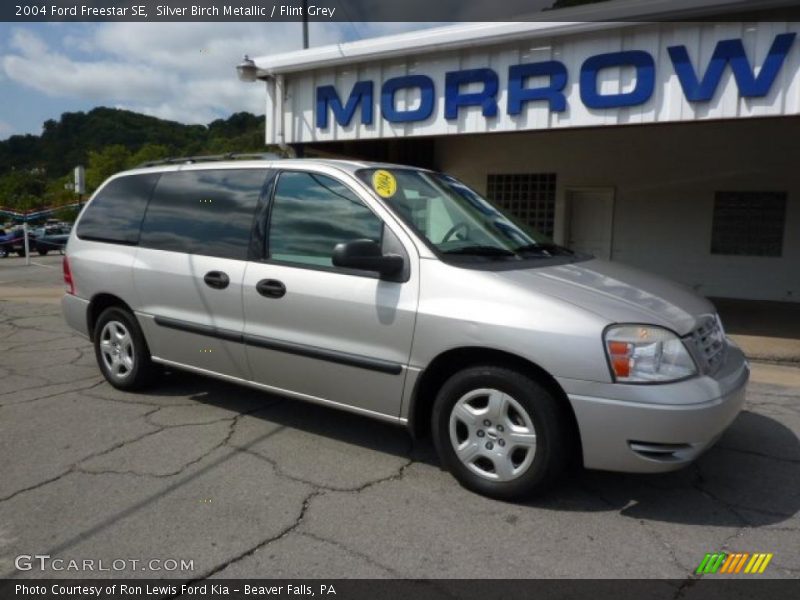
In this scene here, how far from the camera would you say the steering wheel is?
3653 mm

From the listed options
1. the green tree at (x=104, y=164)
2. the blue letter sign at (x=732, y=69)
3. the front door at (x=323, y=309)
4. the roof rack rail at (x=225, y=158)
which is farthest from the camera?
the green tree at (x=104, y=164)

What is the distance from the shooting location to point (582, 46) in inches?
295

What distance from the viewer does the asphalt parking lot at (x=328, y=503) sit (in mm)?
2738

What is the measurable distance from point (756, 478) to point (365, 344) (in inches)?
93.5

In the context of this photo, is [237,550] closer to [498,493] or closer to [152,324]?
[498,493]

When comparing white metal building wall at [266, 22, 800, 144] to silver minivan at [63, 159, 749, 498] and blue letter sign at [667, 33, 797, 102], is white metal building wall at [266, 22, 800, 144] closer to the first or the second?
blue letter sign at [667, 33, 797, 102]

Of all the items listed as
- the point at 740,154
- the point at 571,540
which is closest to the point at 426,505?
the point at 571,540

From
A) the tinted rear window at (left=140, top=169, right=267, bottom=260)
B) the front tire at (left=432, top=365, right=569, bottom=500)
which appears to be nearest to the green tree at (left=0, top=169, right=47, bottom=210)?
the tinted rear window at (left=140, top=169, right=267, bottom=260)

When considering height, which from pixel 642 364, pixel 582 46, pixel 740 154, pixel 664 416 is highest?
pixel 582 46

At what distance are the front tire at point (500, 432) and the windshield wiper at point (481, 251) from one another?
0.69m

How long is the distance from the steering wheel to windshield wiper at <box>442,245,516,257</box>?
0.11 meters

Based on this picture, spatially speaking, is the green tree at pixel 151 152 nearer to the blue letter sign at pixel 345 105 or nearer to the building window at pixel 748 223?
the blue letter sign at pixel 345 105

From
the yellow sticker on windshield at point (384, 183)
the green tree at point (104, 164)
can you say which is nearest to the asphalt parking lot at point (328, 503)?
the yellow sticker on windshield at point (384, 183)

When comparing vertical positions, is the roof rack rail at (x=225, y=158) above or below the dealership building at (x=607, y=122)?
below
